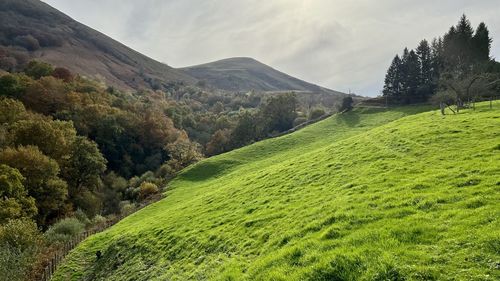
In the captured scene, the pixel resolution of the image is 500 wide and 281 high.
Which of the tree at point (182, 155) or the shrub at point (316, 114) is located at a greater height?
the shrub at point (316, 114)

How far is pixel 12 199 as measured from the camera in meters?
42.2

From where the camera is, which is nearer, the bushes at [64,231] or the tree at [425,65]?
the bushes at [64,231]

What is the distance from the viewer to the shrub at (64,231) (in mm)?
41469

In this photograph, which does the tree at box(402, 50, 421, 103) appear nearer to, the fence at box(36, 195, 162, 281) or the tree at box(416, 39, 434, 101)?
the tree at box(416, 39, 434, 101)

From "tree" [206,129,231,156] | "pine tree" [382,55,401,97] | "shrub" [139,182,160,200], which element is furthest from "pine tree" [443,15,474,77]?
"shrub" [139,182,160,200]

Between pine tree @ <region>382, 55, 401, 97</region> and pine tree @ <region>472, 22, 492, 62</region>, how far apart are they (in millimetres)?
21484

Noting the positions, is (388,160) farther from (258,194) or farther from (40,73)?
(40,73)

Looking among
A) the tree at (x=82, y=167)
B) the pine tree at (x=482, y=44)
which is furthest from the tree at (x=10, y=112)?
the pine tree at (x=482, y=44)

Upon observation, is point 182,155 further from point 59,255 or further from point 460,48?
point 460,48

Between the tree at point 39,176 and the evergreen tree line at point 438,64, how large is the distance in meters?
80.2

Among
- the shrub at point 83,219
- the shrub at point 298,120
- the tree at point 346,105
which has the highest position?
the tree at point 346,105

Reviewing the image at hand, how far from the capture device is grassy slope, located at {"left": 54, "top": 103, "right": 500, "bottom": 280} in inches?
434

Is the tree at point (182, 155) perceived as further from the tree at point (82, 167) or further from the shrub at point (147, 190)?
the tree at point (82, 167)

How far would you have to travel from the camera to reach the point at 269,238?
17.2 metres
